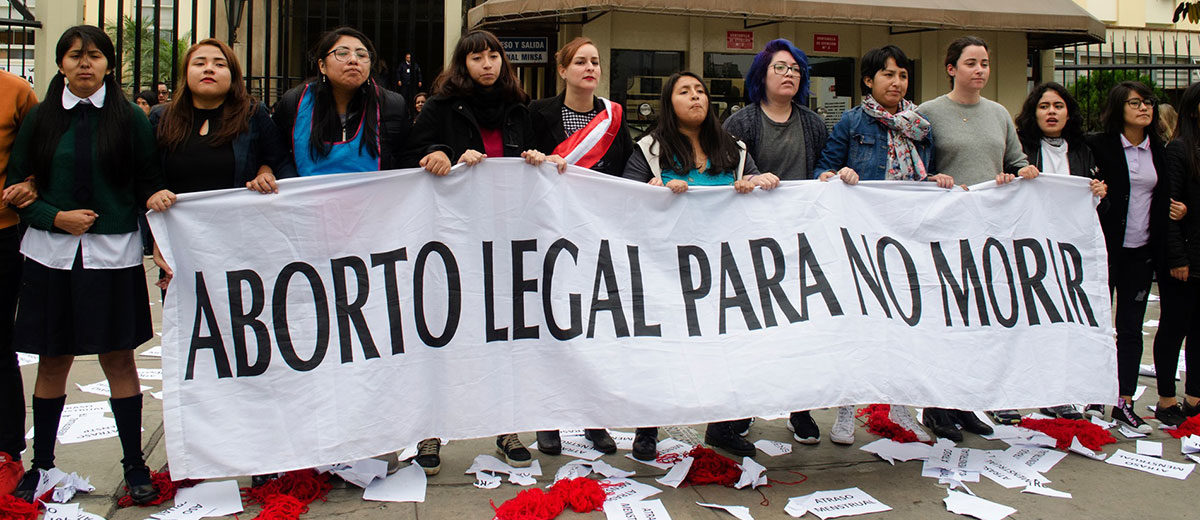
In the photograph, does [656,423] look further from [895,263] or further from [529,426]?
[895,263]

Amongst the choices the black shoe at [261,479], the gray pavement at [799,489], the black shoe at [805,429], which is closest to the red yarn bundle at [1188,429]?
the gray pavement at [799,489]

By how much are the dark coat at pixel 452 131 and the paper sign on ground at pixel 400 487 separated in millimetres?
1346

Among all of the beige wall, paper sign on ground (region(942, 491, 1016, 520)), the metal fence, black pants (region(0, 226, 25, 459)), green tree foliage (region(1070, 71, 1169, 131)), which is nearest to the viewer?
paper sign on ground (region(942, 491, 1016, 520))

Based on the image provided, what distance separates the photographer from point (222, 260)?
3504 mm

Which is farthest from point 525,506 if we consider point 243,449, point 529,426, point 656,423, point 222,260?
point 222,260

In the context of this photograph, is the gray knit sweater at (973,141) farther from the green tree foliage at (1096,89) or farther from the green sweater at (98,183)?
the green tree foliage at (1096,89)

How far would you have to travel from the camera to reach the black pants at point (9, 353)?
11.7 feet

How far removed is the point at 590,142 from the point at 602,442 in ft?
4.54

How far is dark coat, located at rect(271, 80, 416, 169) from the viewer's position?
379 centimetres

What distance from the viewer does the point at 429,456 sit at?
386cm

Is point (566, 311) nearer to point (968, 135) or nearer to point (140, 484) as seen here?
point (140, 484)

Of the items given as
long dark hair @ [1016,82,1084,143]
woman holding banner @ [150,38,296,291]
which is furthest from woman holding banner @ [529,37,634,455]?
long dark hair @ [1016,82,1084,143]

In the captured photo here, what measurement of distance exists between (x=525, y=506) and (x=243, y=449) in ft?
3.54

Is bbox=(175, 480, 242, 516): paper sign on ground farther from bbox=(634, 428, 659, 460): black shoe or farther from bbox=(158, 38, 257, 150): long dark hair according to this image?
bbox=(634, 428, 659, 460): black shoe
